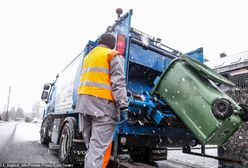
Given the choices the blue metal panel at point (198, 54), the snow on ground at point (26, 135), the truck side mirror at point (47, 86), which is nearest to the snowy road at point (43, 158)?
the truck side mirror at point (47, 86)

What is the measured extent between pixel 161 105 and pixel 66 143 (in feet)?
6.97

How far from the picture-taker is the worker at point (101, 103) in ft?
7.16

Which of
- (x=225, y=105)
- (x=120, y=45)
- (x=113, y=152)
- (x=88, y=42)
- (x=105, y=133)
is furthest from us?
(x=88, y=42)

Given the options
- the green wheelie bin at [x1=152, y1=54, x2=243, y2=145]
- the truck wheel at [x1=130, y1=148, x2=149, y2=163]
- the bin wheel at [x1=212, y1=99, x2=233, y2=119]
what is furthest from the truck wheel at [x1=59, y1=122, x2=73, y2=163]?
the bin wheel at [x1=212, y1=99, x2=233, y2=119]

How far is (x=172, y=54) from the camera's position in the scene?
434 centimetres

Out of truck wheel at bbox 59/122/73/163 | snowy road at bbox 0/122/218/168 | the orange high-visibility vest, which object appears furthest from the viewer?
snowy road at bbox 0/122/218/168

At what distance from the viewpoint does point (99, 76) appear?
2346mm

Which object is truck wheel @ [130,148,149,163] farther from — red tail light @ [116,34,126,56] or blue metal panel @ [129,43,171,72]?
red tail light @ [116,34,126,56]

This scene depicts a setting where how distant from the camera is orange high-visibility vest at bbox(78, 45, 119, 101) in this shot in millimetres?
2291

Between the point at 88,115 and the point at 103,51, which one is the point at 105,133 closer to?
the point at 88,115

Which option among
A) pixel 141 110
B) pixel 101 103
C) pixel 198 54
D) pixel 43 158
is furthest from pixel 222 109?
pixel 43 158

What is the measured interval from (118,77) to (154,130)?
5.00ft

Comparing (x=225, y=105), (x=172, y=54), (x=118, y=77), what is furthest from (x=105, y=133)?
(x=172, y=54)

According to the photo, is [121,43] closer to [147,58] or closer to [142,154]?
[147,58]
